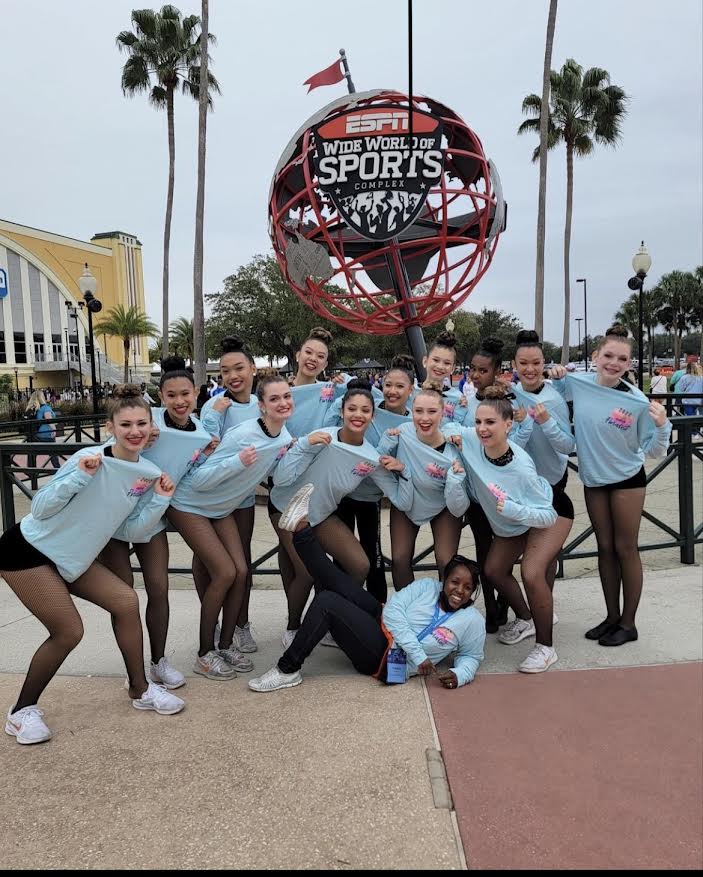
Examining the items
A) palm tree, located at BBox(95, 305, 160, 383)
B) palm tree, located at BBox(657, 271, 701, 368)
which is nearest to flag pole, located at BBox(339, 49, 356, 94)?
palm tree, located at BBox(95, 305, 160, 383)

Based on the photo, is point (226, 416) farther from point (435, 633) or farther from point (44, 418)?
point (44, 418)

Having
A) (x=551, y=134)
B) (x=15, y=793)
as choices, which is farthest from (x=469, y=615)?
(x=551, y=134)

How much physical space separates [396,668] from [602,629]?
1374 mm

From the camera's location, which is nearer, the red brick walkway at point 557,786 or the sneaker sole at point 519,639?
the red brick walkway at point 557,786

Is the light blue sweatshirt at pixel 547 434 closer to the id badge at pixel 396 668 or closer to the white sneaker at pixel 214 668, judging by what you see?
the id badge at pixel 396 668

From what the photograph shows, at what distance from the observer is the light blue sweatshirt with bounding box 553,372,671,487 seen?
377 centimetres

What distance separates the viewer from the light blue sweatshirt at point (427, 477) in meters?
3.67

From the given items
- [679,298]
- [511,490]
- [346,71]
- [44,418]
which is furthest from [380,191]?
[679,298]

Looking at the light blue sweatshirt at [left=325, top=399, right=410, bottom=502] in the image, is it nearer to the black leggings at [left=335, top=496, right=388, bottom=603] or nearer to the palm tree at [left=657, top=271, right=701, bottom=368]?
the black leggings at [left=335, top=496, right=388, bottom=603]

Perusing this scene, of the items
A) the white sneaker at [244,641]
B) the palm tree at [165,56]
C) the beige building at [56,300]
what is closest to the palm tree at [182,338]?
the beige building at [56,300]

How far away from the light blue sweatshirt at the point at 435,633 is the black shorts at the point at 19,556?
168 centimetres

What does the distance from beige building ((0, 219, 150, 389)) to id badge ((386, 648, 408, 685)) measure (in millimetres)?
46920

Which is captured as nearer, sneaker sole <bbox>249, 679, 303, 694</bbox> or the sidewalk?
the sidewalk

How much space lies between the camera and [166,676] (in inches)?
135
